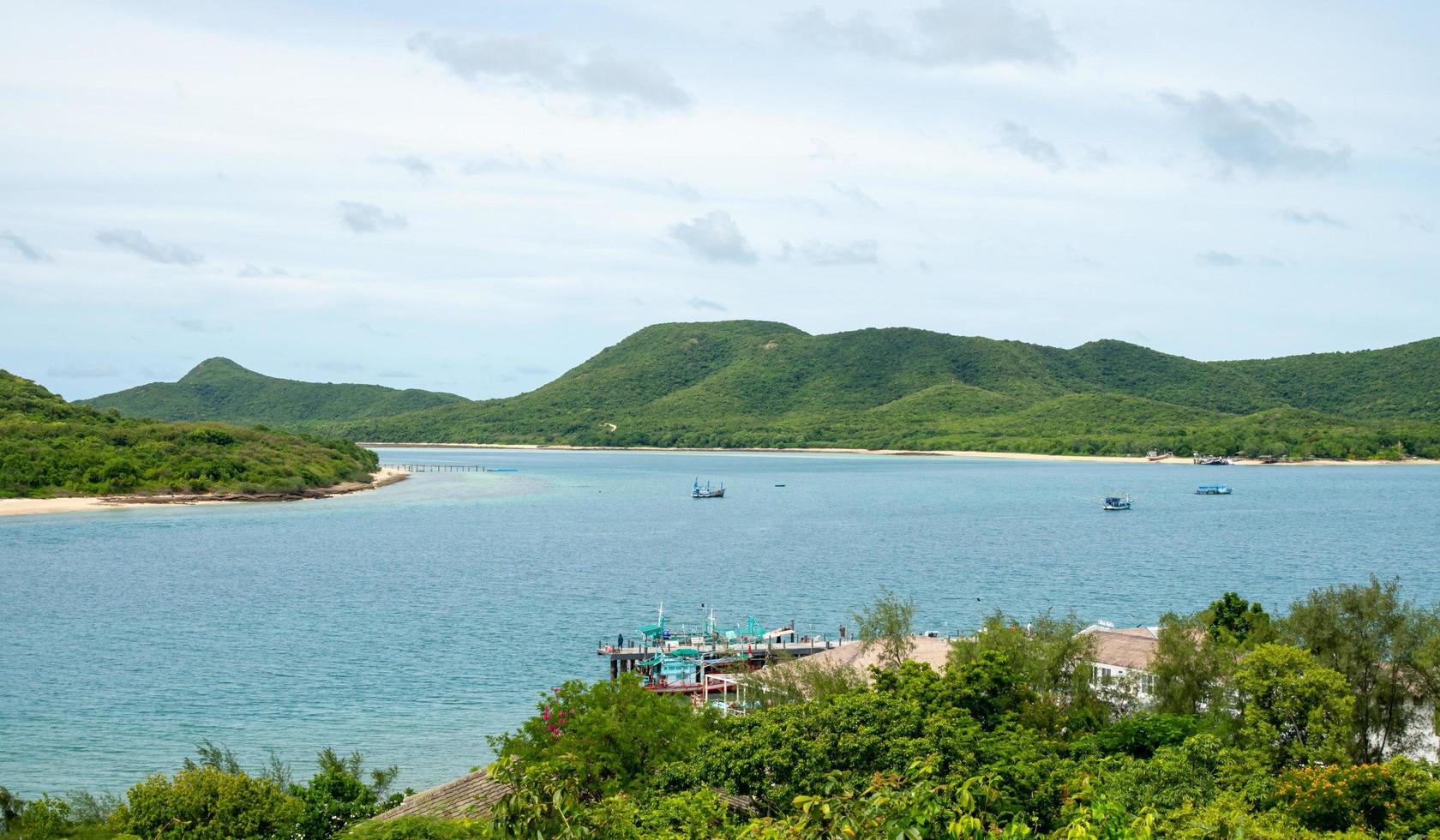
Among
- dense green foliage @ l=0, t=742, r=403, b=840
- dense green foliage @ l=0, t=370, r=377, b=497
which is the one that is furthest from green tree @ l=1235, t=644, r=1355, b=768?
dense green foliage @ l=0, t=370, r=377, b=497

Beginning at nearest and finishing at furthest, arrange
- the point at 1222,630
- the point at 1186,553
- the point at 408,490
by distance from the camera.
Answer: the point at 1222,630
the point at 1186,553
the point at 408,490

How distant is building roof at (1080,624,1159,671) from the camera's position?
109ft

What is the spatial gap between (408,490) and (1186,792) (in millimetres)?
141896

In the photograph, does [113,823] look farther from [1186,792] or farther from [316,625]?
[316,625]

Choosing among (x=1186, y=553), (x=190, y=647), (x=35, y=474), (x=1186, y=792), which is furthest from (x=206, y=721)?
(x=35, y=474)

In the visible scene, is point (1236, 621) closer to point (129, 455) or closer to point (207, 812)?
point (207, 812)

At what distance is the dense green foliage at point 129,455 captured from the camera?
118 meters

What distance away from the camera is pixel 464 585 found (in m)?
70.6

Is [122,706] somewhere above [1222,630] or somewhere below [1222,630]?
below

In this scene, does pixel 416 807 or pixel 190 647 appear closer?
pixel 416 807

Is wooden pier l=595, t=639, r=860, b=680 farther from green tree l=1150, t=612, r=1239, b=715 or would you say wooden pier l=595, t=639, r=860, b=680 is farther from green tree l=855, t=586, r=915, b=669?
green tree l=1150, t=612, r=1239, b=715

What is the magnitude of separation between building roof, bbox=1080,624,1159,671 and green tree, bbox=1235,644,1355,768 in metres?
6.09

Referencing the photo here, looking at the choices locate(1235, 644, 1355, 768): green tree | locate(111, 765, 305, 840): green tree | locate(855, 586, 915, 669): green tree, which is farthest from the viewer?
locate(855, 586, 915, 669): green tree

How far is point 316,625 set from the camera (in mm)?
57906
